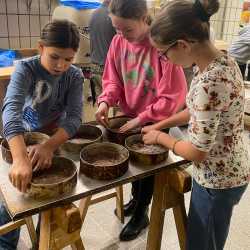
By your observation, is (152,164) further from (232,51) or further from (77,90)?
(232,51)

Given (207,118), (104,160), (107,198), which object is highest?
(207,118)

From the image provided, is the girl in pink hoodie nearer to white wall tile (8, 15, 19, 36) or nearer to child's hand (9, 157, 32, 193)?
child's hand (9, 157, 32, 193)

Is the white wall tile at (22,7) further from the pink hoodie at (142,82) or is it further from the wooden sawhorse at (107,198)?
the wooden sawhorse at (107,198)

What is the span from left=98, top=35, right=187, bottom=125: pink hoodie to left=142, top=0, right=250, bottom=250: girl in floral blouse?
22 centimetres

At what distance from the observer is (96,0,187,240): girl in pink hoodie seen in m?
1.10

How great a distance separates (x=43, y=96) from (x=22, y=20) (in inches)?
66.0

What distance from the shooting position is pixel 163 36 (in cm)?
79

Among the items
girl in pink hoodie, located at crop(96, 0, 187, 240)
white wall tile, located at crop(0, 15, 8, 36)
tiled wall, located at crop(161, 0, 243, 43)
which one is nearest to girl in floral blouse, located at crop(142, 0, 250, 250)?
girl in pink hoodie, located at crop(96, 0, 187, 240)

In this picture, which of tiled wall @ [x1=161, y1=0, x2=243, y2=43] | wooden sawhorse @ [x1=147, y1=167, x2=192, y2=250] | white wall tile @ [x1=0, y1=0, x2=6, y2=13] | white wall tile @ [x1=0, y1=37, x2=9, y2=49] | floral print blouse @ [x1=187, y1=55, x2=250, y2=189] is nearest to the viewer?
floral print blouse @ [x1=187, y1=55, x2=250, y2=189]

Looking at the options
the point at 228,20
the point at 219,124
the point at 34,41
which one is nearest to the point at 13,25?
the point at 34,41

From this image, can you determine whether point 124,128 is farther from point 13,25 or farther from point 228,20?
point 228,20

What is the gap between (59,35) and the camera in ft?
3.22

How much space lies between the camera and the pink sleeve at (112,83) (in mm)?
1271

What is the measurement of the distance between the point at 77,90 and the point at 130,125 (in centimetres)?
23
